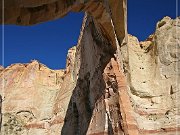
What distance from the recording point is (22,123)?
34.8 m

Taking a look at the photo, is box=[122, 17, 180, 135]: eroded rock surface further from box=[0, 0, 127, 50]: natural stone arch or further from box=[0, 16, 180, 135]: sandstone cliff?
box=[0, 0, 127, 50]: natural stone arch

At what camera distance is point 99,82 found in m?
21.5

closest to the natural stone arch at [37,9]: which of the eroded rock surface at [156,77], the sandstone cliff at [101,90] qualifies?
the sandstone cliff at [101,90]

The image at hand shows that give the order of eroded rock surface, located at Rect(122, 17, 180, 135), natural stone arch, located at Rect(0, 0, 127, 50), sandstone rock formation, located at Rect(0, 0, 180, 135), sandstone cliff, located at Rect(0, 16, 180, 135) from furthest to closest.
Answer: eroded rock surface, located at Rect(122, 17, 180, 135) < sandstone cliff, located at Rect(0, 16, 180, 135) < sandstone rock formation, located at Rect(0, 0, 180, 135) < natural stone arch, located at Rect(0, 0, 127, 50)

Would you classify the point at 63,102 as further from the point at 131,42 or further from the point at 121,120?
the point at 121,120

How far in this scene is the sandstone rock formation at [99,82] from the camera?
1783 cm

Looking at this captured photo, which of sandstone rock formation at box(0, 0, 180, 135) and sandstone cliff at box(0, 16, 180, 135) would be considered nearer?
sandstone rock formation at box(0, 0, 180, 135)

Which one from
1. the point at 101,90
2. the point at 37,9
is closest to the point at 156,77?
the point at 101,90

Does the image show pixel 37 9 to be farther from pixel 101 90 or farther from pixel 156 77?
pixel 156 77

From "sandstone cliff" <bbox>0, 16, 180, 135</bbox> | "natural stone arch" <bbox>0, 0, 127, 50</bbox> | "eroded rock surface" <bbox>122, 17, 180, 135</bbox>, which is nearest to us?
"natural stone arch" <bbox>0, 0, 127, 50</bbox>

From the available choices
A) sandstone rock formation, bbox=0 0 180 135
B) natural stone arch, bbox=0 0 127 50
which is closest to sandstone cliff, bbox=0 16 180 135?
sandstone rock formation, bbox=0 0 180 135

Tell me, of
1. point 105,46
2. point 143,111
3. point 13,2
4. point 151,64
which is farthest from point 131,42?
point 13,2

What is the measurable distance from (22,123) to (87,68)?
13.0 m

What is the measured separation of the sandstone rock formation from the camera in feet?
58.5
